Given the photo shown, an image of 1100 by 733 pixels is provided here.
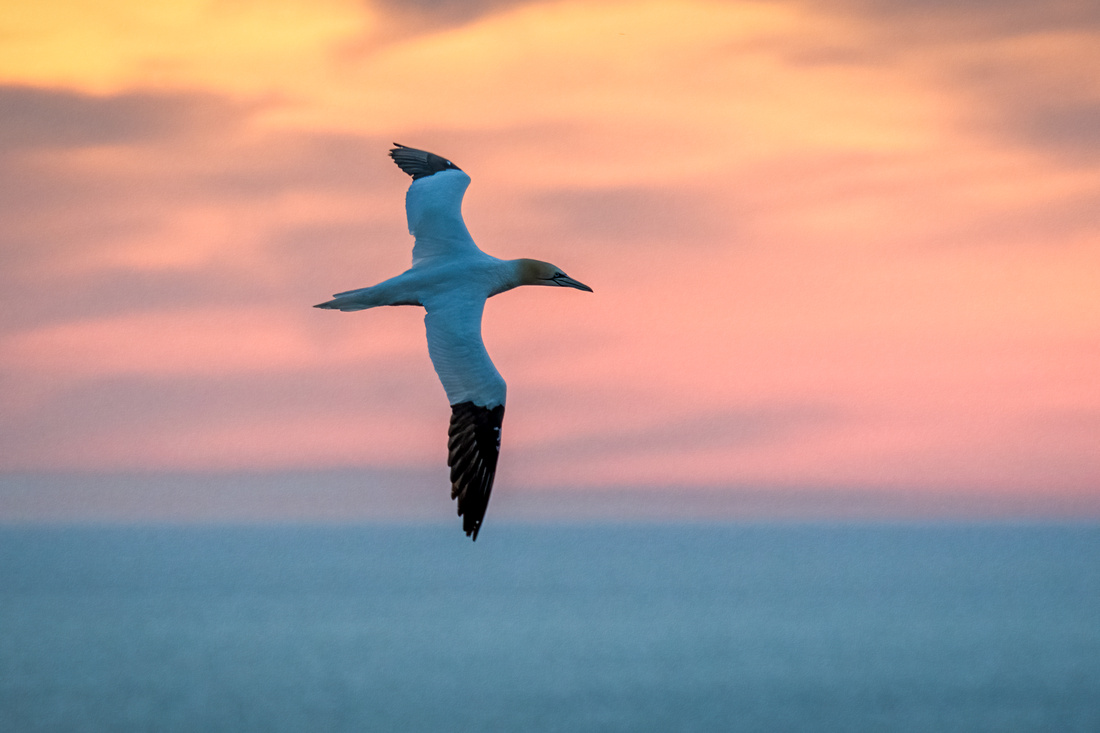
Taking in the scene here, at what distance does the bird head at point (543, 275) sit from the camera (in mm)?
19373

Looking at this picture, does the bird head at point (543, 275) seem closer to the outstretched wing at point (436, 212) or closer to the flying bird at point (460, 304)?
the flying bird at point (460, 304)

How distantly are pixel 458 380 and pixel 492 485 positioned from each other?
1.73 m

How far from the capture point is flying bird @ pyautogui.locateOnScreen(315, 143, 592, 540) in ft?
54.1

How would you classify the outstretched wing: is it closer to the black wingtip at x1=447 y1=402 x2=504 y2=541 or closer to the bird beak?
the bird beak

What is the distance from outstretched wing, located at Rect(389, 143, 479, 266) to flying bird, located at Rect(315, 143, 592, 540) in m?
0.02

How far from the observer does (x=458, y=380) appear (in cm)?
1689

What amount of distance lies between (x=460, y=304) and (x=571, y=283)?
3.29 meters

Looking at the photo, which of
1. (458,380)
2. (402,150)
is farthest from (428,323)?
(402,150)

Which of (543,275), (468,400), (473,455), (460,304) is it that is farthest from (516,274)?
(473,455)

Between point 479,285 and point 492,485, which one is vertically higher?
point 479,285

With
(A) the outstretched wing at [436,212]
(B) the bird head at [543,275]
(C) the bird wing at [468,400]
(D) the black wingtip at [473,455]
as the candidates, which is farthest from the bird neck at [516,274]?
(D) the black wingtip at [473,455]

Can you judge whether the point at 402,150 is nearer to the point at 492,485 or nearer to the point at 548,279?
the point at 548,279

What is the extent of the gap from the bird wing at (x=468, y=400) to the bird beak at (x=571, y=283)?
2.99 m

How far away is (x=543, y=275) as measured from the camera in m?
19.8
